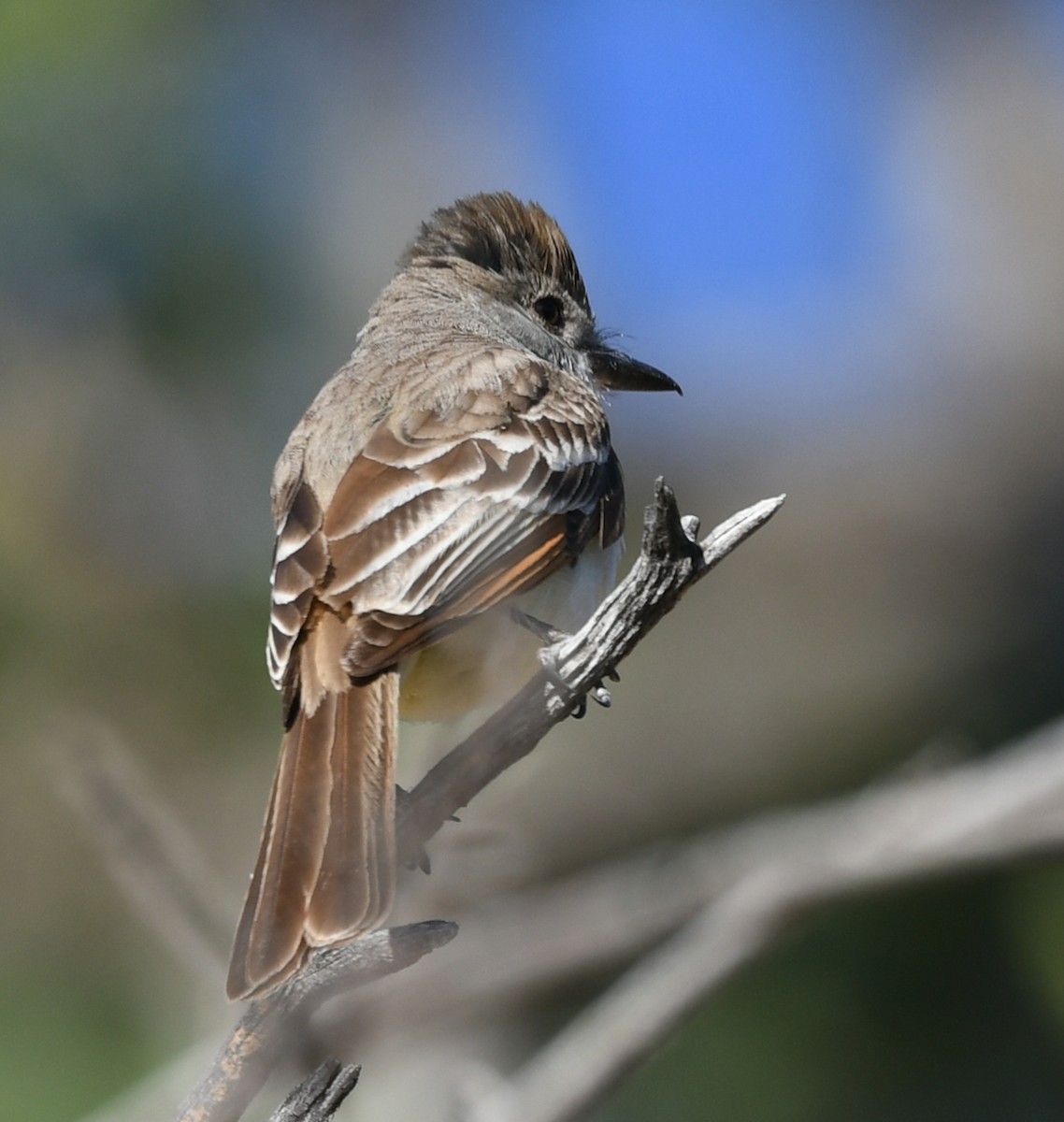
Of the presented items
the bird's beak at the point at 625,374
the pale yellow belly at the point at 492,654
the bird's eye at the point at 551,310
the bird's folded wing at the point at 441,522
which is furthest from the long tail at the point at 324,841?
the bird's eye at the point at 551,310

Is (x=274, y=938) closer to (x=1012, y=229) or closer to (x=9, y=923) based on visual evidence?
(x=9, y=923)

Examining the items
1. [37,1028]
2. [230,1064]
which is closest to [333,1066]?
[230,1064]

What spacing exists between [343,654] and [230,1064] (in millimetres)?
1006

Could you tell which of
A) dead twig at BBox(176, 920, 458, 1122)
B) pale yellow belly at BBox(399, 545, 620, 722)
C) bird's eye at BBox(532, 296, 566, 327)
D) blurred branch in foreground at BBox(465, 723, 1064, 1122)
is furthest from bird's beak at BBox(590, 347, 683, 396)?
dead twig at BBox(176, 920, 458, 1122)

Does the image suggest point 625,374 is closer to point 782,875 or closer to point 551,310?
point 551,310

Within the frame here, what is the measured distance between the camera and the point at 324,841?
322 centimetres

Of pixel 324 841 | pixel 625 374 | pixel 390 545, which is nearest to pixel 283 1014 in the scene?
pixel 324 841

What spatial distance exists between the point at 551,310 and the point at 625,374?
374 millimetres

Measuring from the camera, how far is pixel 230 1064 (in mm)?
2658

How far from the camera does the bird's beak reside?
5.22 m

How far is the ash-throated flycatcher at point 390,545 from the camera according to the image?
3.18 metres

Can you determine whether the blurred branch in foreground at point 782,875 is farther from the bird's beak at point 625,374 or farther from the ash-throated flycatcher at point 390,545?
the bird's beak at point 625,374

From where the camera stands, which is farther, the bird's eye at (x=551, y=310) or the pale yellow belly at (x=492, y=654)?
the bird's eye at (x=551, y=310)

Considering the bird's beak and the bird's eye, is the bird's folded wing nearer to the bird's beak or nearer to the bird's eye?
the bird's beak
